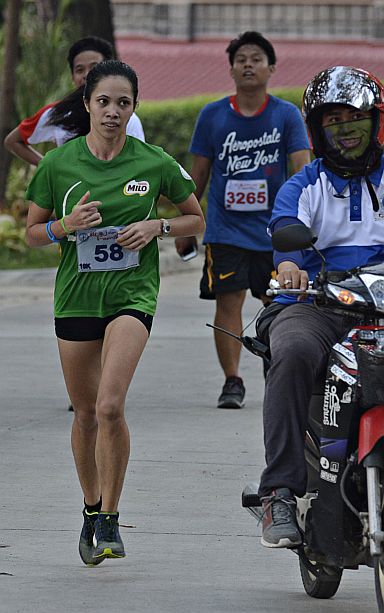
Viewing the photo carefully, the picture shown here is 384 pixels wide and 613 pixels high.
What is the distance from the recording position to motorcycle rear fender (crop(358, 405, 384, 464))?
4852mm

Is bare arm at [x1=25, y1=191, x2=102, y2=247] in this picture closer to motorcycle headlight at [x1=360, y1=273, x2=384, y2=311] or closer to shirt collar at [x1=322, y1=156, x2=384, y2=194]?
shirt collar at [x1=322, y1=156, x2=384, y2=194]

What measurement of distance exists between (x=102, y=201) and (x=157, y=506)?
1665 mm

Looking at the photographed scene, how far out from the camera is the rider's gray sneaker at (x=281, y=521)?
5.24 metres

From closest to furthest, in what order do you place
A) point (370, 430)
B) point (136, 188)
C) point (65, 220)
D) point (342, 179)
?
point (370, 430) → point (342, 179) → point (65, 220) → point (136, 188)

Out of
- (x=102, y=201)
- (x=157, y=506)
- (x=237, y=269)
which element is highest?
(x=102, y=201)

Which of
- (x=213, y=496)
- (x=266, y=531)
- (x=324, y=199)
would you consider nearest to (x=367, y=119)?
(x=324, y=199)

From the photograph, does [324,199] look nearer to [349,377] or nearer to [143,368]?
[349,377]

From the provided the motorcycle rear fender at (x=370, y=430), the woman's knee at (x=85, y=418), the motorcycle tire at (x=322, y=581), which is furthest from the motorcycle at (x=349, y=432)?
the woman's knee at (x=85, y=418)

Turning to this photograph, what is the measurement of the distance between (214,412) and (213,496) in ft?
7.68

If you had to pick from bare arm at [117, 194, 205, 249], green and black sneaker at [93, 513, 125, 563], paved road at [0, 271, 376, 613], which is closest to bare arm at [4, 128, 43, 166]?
paved road at [0, 271, 376, 613]

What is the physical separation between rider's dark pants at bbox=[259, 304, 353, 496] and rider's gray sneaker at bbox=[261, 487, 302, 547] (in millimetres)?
33

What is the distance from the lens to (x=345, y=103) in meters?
5.54

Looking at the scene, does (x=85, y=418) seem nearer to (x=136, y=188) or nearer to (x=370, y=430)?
(x=136, y=188)

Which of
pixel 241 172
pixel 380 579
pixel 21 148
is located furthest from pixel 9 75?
pixel 380 579
